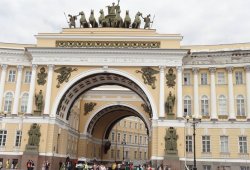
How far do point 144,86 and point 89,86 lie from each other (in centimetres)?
837

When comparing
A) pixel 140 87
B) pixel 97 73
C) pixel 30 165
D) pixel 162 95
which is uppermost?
pixel 97 73

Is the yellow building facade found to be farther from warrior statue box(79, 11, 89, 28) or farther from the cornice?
warrior statue box(79, 11, 89, 28)

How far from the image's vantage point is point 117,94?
50875mm

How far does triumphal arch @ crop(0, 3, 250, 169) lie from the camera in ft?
117

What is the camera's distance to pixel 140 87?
122ft

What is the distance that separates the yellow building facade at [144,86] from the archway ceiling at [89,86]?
180 mm

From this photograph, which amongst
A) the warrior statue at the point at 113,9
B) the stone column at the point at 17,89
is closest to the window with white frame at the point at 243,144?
the warrior statue at the point at 113,9

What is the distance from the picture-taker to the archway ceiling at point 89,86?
3866 centimetres

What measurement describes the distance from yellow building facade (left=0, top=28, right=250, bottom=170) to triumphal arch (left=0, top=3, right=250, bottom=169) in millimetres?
104

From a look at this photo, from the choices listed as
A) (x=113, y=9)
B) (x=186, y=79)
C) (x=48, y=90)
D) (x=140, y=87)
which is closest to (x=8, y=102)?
(x=48, y=90)

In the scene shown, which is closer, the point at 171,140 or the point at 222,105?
the point at 171,140

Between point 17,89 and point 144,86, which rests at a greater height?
point 144,86

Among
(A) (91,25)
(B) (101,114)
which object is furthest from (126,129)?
(A) (91,25)

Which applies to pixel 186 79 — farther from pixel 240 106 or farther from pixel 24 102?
pixel 24 102
